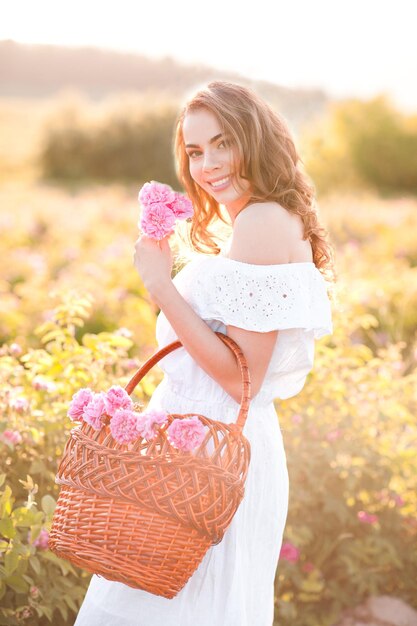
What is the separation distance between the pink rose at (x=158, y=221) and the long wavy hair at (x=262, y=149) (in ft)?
0.81

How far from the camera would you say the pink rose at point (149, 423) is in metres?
1.79

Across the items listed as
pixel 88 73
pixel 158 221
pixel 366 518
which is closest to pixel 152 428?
pixel 158 221

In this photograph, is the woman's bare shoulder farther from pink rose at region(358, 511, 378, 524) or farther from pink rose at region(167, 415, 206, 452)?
pink rose at region(358, 511, 378, 524)

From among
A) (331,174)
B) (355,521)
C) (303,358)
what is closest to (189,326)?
(303,358)

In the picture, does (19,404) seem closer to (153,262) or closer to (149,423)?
(153,262)

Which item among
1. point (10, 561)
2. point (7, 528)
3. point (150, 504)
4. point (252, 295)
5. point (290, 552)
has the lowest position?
point (290, 552)

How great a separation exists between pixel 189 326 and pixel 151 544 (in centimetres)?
49

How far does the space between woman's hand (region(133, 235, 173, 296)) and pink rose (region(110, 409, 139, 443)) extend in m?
0.32

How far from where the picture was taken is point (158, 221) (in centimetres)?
200

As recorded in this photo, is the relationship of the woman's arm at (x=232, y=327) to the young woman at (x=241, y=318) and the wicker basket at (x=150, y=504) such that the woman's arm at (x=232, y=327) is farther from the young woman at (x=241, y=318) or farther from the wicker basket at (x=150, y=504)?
the wicker basket at (x=150, y=504)

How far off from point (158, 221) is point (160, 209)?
3 centimetres

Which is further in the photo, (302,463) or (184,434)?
(302,463)

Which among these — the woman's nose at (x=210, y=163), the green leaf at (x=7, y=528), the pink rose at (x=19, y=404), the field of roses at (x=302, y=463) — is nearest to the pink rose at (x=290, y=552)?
the field of roses at (x=302, y=463)

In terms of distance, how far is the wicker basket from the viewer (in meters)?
1.77
